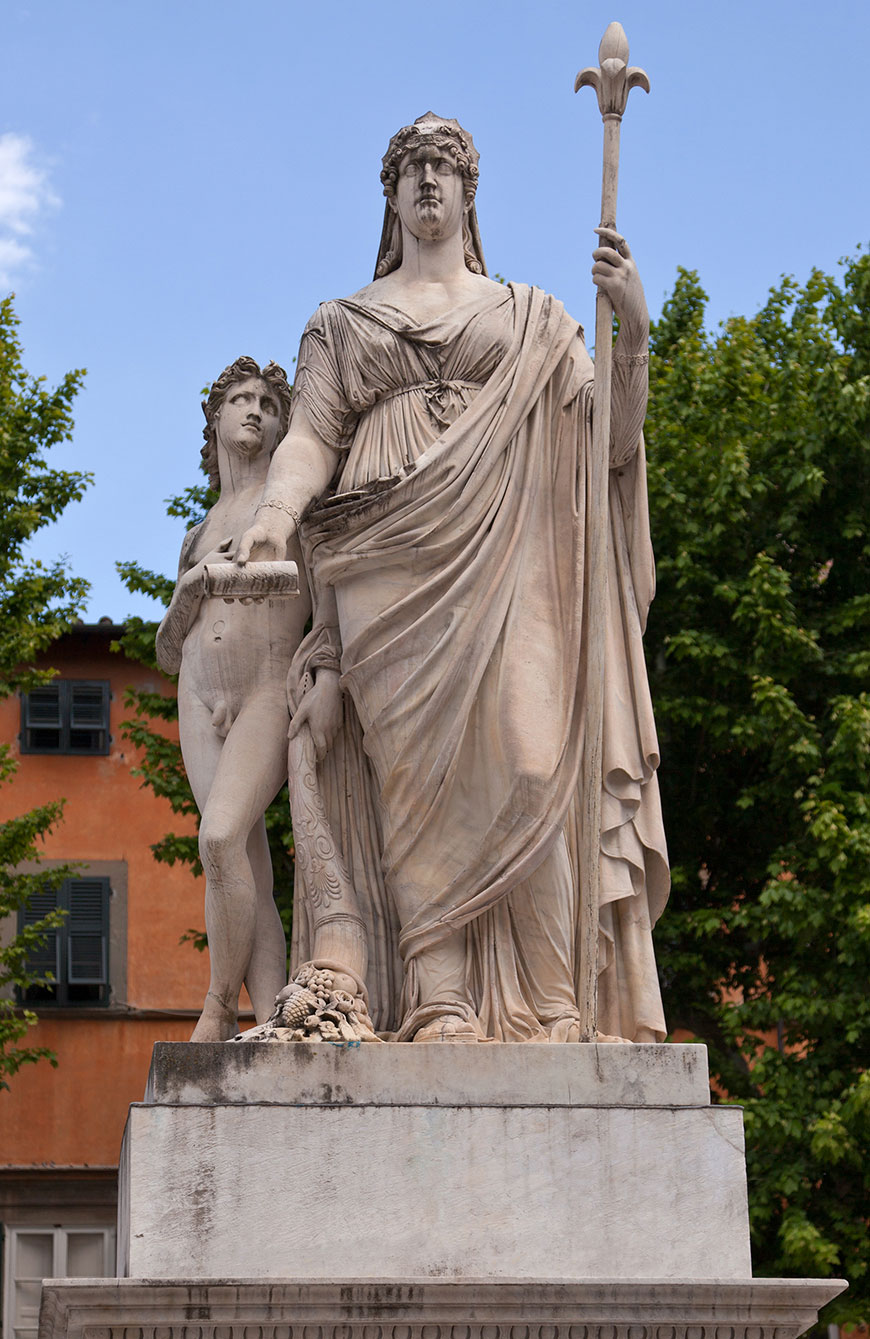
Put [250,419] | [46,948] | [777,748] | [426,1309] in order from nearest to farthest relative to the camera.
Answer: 1. [426,1309]
2. [250,419]
3. [777,748]
4. [46,948]

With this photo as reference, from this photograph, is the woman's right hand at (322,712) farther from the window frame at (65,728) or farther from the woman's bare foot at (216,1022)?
the window frame at (65,728)

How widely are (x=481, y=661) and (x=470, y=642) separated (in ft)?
0.28

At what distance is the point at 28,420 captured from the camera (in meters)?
21.7

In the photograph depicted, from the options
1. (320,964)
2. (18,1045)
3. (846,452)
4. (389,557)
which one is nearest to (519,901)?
(320,964)

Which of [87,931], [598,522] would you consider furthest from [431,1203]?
[87,931]

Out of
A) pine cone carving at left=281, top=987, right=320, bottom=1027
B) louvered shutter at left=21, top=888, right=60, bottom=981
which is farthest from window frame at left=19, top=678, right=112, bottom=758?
pine cone carving at left=281, top=987, right=320, bottom=1027

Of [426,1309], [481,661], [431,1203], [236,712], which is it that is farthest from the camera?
[236,712]

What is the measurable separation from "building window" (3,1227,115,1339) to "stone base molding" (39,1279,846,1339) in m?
20.1

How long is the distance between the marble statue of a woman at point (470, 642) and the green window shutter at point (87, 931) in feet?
71.3

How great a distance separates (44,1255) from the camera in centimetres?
Result: 2709

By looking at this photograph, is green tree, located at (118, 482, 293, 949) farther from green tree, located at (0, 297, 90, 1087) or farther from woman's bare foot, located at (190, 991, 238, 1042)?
woman's bare foot, located at (190, 991, 238, 1042)

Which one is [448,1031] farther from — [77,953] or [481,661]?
[77,953]

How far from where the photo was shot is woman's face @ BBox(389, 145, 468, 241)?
895 centimetres

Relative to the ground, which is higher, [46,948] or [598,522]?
[46,948]
